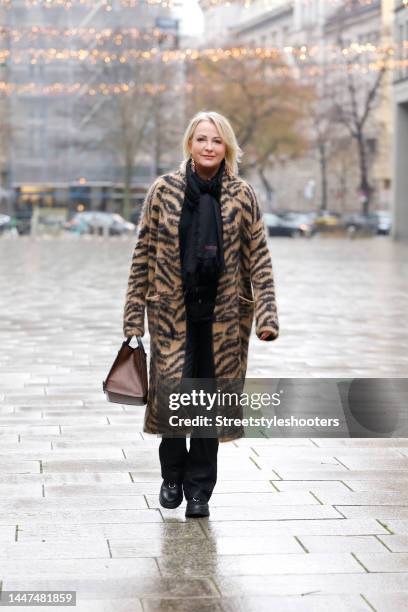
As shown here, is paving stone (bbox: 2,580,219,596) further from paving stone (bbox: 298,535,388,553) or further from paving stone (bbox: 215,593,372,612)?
paving stone (bbox: 298,535,388,553)

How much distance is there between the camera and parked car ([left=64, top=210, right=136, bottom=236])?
6806cm

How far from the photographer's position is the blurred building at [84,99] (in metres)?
68.9

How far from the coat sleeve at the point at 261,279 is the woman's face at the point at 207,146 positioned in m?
0.24

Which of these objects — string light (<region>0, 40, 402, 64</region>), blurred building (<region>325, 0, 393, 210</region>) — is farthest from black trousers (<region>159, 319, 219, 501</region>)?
blurred building (<region>325, 0, 393, 210</region>)

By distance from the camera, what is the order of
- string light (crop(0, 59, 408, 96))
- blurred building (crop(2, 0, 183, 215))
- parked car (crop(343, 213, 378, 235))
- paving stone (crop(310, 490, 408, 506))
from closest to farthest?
paving stone (crop(310, 490, 408, 506)) < string light (crop(0, 59, 408, 96)) < blurred building (crop(2, 0, 183, 215)) < parked car (crop(343, 213, 378, 235))

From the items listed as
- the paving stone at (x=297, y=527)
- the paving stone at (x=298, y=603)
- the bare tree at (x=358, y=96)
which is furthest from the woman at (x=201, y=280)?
the bare tree at (x=358, y=96)

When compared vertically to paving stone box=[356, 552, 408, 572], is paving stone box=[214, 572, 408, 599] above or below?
above

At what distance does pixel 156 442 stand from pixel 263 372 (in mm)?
3653

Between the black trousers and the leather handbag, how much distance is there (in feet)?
0.67

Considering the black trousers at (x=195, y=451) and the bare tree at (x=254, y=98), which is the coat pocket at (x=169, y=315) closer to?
A: the black trousers at (x=195, y=451)

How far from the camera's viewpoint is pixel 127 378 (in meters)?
6.25

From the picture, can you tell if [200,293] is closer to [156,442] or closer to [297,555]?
[297,555]

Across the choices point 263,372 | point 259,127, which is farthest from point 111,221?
point 263,372

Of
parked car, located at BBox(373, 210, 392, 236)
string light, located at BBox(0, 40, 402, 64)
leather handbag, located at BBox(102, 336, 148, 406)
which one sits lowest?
parked car, located at BBox(373, 210, 392, 236)
